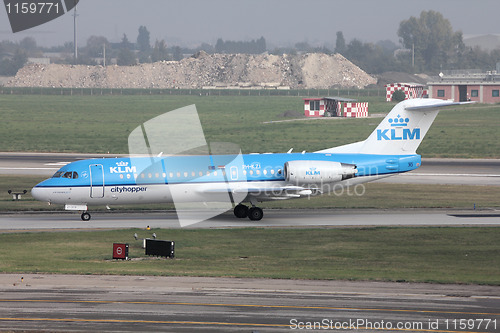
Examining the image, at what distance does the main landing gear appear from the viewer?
43.3 meters

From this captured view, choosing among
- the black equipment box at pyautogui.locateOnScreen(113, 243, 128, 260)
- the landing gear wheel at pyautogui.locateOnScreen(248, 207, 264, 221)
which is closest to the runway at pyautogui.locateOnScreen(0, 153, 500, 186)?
the landing gear wheel at pyautogui.locateOnScreen(248, 207, 264, 221)

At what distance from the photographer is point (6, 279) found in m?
28.7

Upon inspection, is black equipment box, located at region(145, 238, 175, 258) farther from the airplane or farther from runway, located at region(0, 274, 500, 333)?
the airplane

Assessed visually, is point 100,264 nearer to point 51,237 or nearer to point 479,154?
point 51,237

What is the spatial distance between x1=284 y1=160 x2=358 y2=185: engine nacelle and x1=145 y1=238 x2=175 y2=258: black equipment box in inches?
431

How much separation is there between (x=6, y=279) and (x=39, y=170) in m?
36.5

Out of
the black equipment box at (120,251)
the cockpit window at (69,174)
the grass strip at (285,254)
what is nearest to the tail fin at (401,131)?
the grass strip at (285,254)

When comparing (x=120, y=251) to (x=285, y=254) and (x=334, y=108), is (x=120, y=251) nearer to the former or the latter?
(x=285, y=254)

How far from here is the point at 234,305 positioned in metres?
24.8

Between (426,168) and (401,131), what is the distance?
22521mm

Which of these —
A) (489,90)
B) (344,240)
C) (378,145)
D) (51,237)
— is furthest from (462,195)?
(489,90)

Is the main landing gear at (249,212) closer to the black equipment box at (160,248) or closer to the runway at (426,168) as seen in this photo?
the black equipment box at (160,248)

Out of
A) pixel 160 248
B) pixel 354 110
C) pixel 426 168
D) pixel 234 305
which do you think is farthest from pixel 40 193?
pixel 354 110

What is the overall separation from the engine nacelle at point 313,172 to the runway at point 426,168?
56.6ft
